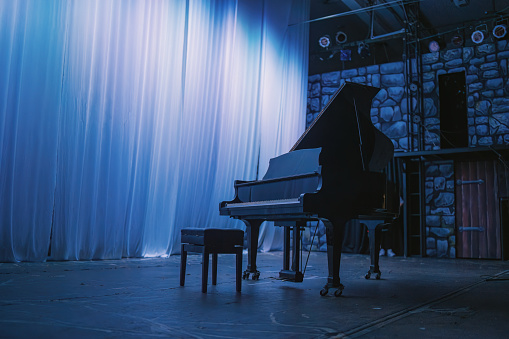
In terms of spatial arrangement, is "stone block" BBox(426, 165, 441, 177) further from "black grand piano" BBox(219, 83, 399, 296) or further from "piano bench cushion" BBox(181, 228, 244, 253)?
"piano bench cushion" BBox(181, 228, 244, 253)

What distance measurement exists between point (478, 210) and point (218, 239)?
19.1 ft

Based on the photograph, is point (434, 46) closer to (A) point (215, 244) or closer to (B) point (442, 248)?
(B) point (442, 248)

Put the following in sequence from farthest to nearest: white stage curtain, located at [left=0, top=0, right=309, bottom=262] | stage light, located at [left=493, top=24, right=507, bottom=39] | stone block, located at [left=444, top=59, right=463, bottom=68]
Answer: stone block, located at [left=444, top=59, right=463, bottom=68], stage light, located at [left=493, top=24, right=507, bottom=39], white stage curtain, located at [left=0, top=0, right=309, bottom=262]

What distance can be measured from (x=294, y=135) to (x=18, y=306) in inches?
270

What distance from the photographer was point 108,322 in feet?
6.64

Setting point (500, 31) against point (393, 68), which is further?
point (393, 68)

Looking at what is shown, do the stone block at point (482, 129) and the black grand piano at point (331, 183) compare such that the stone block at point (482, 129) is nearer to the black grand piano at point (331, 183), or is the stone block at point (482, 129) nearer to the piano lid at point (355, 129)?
the black grand piano at point (331, 183)

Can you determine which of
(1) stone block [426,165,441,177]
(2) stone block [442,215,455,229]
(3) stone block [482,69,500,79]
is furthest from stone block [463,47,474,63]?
(2) stone block [442,215,455,229]

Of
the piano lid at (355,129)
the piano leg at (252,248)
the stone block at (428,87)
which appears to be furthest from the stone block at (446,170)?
the piano leg at (252,248)

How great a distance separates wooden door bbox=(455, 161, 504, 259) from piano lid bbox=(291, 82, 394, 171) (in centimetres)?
469

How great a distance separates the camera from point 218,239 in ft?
10.1

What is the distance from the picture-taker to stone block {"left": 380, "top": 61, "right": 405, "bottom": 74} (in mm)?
8474

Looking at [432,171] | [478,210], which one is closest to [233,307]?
[478,210]

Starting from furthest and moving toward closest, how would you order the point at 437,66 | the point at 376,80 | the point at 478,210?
the point at 376,80
the point at 437,66
the point at 478,210
